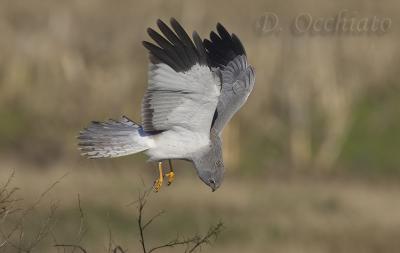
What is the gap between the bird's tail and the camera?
7.52 metres

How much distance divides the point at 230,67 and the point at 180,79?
120 cm

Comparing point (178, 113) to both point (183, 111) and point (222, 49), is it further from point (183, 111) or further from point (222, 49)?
point (222, 49)

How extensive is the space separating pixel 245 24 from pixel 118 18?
178 cm

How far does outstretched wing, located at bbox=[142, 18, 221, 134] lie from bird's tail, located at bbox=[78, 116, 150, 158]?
12.9 inches

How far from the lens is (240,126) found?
15.5m

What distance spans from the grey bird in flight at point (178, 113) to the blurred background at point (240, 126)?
4722 millimetres

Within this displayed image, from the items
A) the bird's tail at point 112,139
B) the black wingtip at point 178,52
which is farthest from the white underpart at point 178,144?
the black wingtip at point 178,52

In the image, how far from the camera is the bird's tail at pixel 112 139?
7.52 meters

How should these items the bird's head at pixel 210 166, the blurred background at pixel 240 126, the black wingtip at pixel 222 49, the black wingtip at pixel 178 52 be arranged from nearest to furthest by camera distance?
the black wingtip at pixel 178 52 → the bird's head at pixel 210 166 → the black wingtip at pixel 222 49 → the blurred background at pixel 240 126

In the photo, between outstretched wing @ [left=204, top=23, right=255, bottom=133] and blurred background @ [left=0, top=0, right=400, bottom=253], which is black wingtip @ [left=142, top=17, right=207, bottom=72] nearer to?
outstretched wing @ [left=204, top=23, right=255, bottom=133]

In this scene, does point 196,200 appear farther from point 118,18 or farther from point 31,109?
point 118,18

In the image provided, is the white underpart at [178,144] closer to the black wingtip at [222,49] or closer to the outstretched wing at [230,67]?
the outstretched wing at [230,67]

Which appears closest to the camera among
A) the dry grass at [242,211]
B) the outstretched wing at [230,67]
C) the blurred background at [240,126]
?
the outstretched wing at [230,67]

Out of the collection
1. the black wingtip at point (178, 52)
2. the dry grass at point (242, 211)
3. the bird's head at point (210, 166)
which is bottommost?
the dry grass at point (242, 211)
